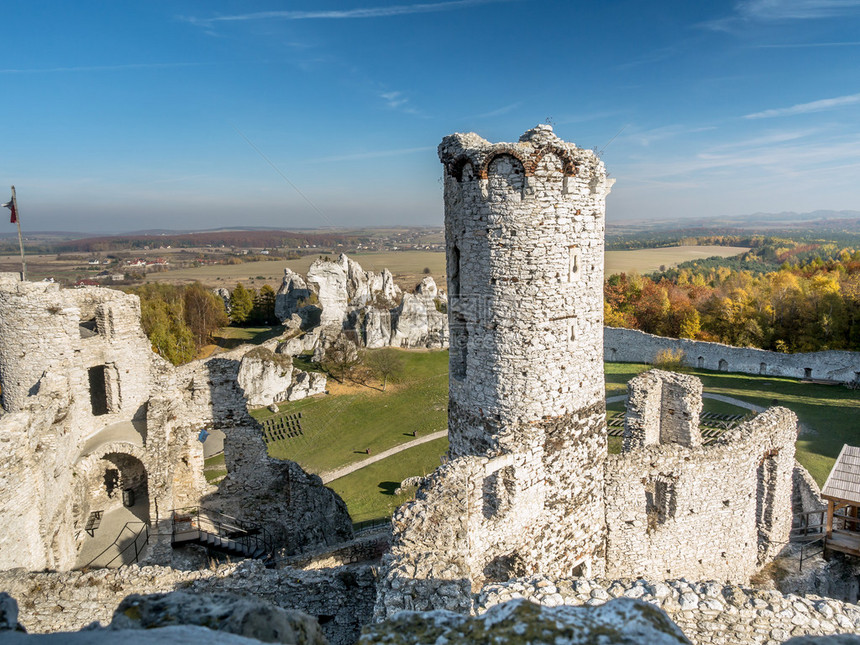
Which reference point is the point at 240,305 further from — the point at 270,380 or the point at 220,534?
the point at 220,534

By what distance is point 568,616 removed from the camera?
9.27 feet

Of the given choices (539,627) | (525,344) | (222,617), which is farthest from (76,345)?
(539,627)

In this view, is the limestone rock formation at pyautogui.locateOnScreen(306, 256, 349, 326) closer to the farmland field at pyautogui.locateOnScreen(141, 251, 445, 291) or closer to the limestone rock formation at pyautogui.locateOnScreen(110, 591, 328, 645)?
the farmland field at pyautogui.locateOnScreen(141, 251, 445, 291)

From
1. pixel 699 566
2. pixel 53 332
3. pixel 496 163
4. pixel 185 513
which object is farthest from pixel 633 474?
pixel 53 332

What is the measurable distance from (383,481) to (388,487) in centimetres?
75

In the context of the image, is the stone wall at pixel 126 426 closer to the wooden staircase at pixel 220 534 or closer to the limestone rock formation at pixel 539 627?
the wooden staircase at pixel 220 534

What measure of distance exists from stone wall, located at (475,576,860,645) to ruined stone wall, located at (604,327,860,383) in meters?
37.4

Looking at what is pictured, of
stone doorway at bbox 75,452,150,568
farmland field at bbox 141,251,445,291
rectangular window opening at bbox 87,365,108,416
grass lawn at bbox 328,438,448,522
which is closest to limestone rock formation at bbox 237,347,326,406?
grass lawn at bbox 328,438,448,522

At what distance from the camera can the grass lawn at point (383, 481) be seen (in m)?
20.7

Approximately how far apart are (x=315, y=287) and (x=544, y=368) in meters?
57.2

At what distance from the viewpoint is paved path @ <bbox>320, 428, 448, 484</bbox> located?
24.4 metres

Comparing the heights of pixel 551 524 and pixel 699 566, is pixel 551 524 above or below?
above

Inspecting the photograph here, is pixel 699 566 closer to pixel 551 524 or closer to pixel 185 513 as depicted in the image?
pixel 551 524

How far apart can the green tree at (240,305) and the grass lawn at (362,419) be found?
3467 centimetres
